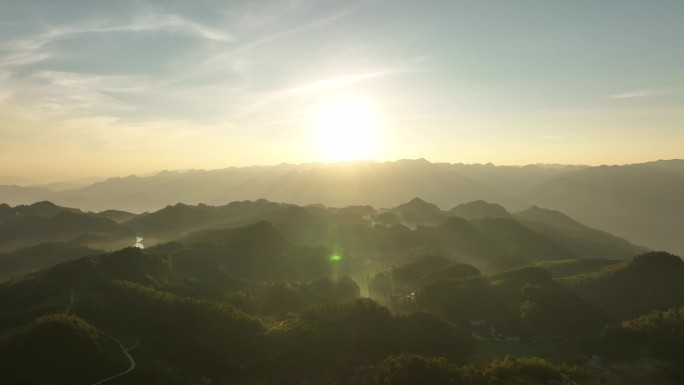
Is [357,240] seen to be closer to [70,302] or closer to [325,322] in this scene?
[325,322]

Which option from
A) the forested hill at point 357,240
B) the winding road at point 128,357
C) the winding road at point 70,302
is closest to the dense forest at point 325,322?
the winding road at point 128,357

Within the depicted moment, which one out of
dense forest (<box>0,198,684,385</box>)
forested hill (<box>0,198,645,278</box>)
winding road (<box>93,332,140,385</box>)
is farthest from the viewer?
forested hill (<box>0,198,645,278</box>)

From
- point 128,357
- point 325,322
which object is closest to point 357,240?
Answer: point 325,322

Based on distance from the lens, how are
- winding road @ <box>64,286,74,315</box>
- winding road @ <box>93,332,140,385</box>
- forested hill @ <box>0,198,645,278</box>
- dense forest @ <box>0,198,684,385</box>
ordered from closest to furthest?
winding road @ <box>93,332,140,385</box>
dense forest @ <box>0,198,684,385</box>
winding road @ <box>64,286,74,315</box>
forested hill @ <box>0,198,645,278</box>

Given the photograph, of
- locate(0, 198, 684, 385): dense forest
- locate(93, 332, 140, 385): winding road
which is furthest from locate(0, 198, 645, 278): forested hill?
locate(93, 332, 140, 385): winding road

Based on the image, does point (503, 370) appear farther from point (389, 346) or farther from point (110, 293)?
→ point (110, 293)

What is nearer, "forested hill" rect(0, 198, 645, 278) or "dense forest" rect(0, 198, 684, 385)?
"dense forest" rect(0, 198, 684, 385)

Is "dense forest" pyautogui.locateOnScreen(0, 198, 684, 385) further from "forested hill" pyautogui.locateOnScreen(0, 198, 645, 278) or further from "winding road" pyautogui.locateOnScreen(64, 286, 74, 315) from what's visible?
"forested hill" pyautogui.locateOnScreen(0, 198, 645, 278)

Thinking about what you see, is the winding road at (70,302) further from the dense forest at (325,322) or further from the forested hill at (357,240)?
the forested hill at (357,240)

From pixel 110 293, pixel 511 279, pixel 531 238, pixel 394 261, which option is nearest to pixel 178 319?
pixel 110 293
